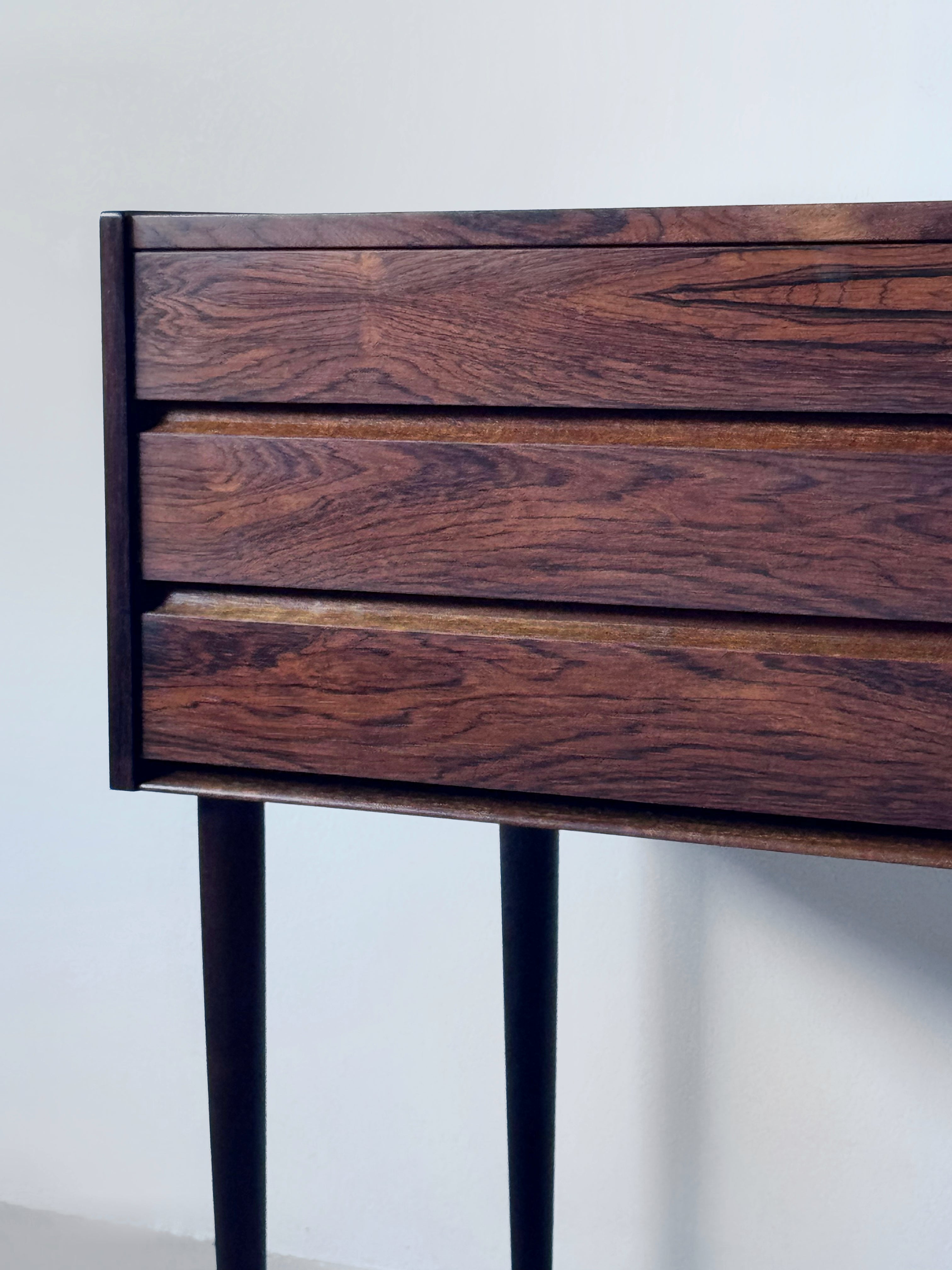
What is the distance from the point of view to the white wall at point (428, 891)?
3.46 ft

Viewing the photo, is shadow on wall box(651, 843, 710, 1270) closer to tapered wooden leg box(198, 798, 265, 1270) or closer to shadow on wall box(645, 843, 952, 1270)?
shadow on wall box(645, 843, 952, 1270)

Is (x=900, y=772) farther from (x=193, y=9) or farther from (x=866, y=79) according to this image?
(x=193, y=9)

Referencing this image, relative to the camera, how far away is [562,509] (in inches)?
22.9

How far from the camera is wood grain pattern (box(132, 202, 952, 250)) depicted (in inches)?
20.9

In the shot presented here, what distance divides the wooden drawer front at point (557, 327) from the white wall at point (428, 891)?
54 cm

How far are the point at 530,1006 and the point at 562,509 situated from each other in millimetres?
482

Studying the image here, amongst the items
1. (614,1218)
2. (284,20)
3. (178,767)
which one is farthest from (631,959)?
(284,20)

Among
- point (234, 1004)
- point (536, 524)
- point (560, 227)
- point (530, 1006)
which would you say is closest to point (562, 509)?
point (536, 524)

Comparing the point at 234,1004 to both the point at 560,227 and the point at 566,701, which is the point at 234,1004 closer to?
the point at 566,701

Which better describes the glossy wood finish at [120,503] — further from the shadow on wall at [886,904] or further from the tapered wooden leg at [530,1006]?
the shadow on wall at [886,904]

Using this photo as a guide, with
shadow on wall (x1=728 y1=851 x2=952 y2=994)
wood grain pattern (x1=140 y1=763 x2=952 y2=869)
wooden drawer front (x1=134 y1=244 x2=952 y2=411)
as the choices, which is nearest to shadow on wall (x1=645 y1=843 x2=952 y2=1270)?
shadow on wall (x1=728 y1=851 x2=952 y2=994)

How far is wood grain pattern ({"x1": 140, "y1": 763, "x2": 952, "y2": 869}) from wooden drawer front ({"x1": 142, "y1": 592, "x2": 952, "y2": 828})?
1 centimetres

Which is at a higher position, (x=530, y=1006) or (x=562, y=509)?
(x=562, y=509)

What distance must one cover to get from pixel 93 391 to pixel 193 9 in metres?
0.35
